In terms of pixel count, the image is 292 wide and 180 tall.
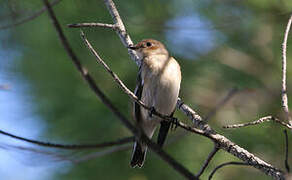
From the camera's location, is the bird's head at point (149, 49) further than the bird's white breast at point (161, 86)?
Yes

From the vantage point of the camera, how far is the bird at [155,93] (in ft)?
12.0

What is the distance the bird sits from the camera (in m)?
3.64

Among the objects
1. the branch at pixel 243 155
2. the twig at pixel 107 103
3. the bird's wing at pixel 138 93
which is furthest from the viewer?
the bird's wing at pixel 138 93

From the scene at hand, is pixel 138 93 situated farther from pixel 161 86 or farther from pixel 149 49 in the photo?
pixel 149 49

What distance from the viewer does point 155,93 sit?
3709 millimetres

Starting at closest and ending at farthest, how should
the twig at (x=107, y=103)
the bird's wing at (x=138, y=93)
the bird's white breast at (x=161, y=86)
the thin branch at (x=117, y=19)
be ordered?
the twig at (x=107, y=103)
the thin branch at (x=117, y=19)
the bird's white breast at (x=161, y=86)
the bird's wing at (x=138, y=93)

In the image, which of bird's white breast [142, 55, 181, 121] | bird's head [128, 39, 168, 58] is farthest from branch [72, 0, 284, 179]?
bird's head [128, 39, 168, 58]

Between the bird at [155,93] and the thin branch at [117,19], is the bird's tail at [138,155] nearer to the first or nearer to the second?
the bird at [155,93]

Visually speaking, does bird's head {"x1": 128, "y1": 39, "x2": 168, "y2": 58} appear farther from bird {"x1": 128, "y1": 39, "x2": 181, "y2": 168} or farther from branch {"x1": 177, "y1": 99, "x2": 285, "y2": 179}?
branch {"x1": 177, "y1": 99, "x2": 285, "y2": 179}

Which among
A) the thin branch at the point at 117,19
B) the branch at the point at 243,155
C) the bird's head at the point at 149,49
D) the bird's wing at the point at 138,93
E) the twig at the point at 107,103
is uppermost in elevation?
the twig at the point at 107,103

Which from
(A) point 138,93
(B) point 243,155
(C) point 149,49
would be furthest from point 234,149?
(C) point 149,49

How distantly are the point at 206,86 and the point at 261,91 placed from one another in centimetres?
67

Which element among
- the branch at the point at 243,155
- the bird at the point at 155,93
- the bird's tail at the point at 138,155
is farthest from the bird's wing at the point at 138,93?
the branch at the point at 243,155

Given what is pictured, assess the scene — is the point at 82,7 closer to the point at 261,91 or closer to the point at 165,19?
the point at 165,19
